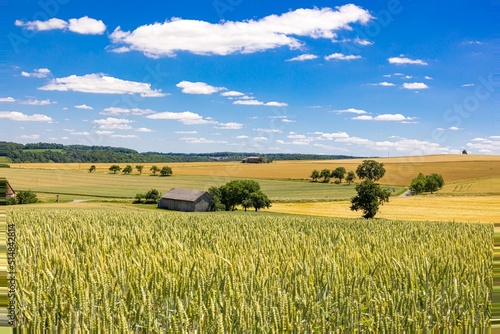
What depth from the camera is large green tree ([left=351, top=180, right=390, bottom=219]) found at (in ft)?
109

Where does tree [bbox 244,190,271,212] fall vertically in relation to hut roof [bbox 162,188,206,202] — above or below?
below

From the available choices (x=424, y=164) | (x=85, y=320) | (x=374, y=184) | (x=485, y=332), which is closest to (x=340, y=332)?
(x=485, y=332)

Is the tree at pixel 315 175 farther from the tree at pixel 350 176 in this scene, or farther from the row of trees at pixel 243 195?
the row of trees at pixel 243 195

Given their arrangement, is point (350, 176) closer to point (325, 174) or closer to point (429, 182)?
point (325, 174)

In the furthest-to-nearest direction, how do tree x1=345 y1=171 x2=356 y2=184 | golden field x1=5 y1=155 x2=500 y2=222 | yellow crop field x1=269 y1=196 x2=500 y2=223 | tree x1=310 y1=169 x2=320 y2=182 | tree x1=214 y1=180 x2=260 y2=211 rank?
tree x1=214 y1=180 x2=260 y2=211 → tree x1=310 y1=169 x2=320 y2=182 → tree x1=345 y1=171 x2=356 y2=184 → golden field x1=5 y1=155 x2=500 y2=222 → yellow crop field x1=269 y1=196 x2=500 y2=223

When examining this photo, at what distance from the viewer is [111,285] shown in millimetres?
3584

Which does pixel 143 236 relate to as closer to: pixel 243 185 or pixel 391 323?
pixel 391 323

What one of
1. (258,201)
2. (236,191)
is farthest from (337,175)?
(236,191)

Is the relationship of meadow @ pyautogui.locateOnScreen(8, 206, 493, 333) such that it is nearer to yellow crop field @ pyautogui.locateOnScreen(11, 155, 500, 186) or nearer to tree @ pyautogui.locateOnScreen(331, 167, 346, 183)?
yellow crop field @ pyautogui.locateOnScreen(11, 155, 500, 186)

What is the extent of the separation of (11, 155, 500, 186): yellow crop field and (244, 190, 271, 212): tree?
2.09 metres

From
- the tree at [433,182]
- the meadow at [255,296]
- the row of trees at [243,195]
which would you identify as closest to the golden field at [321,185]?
the tree at [433,182]

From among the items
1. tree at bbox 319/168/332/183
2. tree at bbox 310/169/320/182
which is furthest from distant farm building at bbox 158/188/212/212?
tree at bbox 310/169/320/182

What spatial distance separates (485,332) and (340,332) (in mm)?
1020

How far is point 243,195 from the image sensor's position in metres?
43.2
